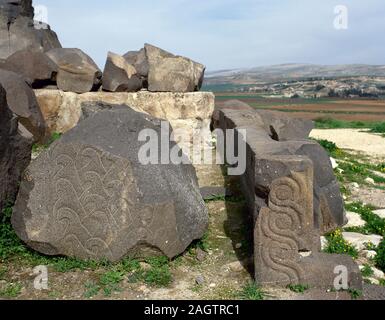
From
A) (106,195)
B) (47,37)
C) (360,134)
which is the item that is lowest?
(360,134)

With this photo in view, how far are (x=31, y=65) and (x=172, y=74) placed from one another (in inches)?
104

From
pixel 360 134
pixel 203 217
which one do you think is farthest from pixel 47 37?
pixel 360 134

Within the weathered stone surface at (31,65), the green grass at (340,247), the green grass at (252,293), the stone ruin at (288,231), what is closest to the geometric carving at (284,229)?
the stone ruin at (288,231)

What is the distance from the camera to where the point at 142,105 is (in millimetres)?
9102

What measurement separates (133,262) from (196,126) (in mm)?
5338

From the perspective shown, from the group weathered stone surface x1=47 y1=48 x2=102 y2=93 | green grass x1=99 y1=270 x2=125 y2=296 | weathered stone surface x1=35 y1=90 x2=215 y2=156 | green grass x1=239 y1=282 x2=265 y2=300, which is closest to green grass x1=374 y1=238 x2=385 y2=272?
green grass x1=239 y1=282 x2=265 y2=300

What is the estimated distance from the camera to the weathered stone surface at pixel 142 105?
8969 millimetres

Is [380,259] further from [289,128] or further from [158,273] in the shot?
[289,128]

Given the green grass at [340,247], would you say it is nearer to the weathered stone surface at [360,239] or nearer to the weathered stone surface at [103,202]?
the weathered stone surface at [360,239]

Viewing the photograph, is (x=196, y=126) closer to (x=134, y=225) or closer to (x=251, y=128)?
(x=251, y=128)

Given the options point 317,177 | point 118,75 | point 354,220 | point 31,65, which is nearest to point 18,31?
point 31,65

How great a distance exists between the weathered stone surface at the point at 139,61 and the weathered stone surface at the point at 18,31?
5.81 feet

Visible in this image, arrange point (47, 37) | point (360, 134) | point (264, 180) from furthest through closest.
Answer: point (360, 134) → point (47, 37) → point (264, 180)

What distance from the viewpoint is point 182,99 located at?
29.8 ft
